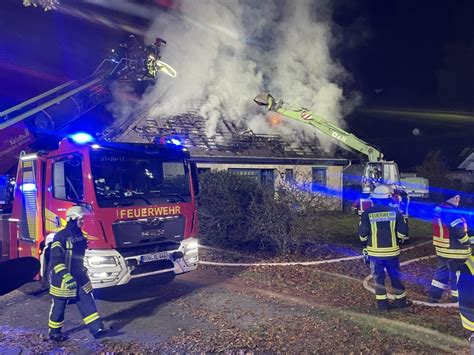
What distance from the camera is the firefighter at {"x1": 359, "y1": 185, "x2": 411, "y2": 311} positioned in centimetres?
584

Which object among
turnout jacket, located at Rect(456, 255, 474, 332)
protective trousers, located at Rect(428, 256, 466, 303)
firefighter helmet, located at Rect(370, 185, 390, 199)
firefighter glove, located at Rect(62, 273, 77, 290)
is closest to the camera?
turnout jacket, located at Rect(456, 255, 474, 332)

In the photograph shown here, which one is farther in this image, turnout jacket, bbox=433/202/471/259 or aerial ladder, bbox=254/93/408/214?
aerial ladder, bbox=254/93/408/214

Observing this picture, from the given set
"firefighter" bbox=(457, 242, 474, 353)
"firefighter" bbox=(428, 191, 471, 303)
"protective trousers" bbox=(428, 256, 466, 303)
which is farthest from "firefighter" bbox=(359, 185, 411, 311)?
"firefighter" bbox=(457, 242, 474, 353)

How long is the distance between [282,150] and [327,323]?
41.5ft

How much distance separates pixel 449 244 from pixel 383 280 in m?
1.12

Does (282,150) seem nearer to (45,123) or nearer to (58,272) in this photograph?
(45,123)

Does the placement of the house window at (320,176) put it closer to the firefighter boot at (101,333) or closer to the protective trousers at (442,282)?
the protective trousers at (442,282)

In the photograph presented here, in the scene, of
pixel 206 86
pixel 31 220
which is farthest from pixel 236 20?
pixel 31 220

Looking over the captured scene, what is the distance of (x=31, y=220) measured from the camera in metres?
6.79

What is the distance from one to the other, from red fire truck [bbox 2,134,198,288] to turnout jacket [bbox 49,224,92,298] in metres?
0.54

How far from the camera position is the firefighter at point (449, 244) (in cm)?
593

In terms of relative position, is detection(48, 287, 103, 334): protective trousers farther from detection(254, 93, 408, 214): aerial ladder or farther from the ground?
detection(254, 93, 408, 214): aerial ladder

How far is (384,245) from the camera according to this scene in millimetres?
5883

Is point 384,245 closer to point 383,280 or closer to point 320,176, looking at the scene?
point 383,280
